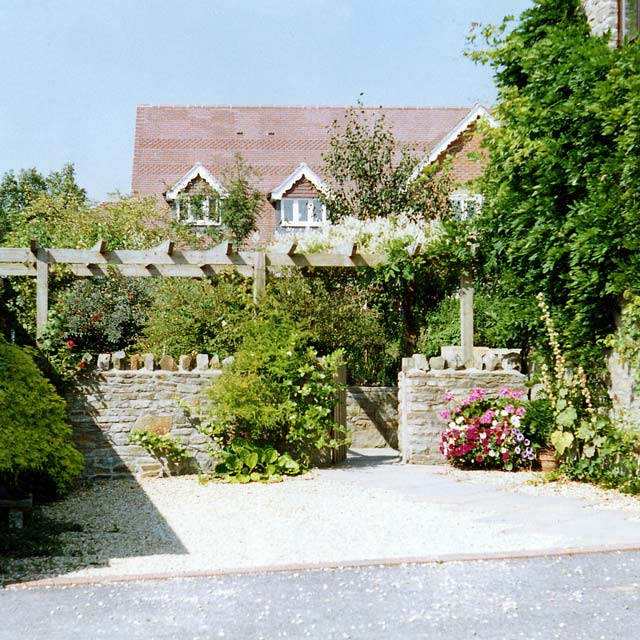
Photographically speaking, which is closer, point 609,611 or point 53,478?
point 609,611

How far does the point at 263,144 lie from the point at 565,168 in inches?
904

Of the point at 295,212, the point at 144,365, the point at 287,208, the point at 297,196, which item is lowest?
the point at 144,365

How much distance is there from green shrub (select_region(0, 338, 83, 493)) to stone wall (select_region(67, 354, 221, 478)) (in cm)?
177

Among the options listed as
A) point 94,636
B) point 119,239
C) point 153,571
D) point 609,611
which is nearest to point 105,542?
point 153,571

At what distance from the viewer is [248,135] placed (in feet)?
107

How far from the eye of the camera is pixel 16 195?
45.9 m

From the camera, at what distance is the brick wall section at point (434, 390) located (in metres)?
12.2

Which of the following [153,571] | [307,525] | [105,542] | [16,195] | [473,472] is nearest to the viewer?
[153,571]

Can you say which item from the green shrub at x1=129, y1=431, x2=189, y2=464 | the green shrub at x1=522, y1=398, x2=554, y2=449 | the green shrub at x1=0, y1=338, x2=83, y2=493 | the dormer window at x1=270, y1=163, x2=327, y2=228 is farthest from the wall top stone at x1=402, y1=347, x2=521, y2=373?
the dormer window at x1=270, y1=163, x2=327, y2=228

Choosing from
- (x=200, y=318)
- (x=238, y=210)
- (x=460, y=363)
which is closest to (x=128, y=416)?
(x=200, y=318)

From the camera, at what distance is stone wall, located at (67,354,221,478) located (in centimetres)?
1112

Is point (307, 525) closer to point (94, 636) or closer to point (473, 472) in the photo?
point (94, 636)

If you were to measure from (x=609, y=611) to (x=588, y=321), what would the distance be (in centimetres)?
573

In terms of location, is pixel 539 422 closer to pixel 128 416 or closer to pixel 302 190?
pixel 128 416
